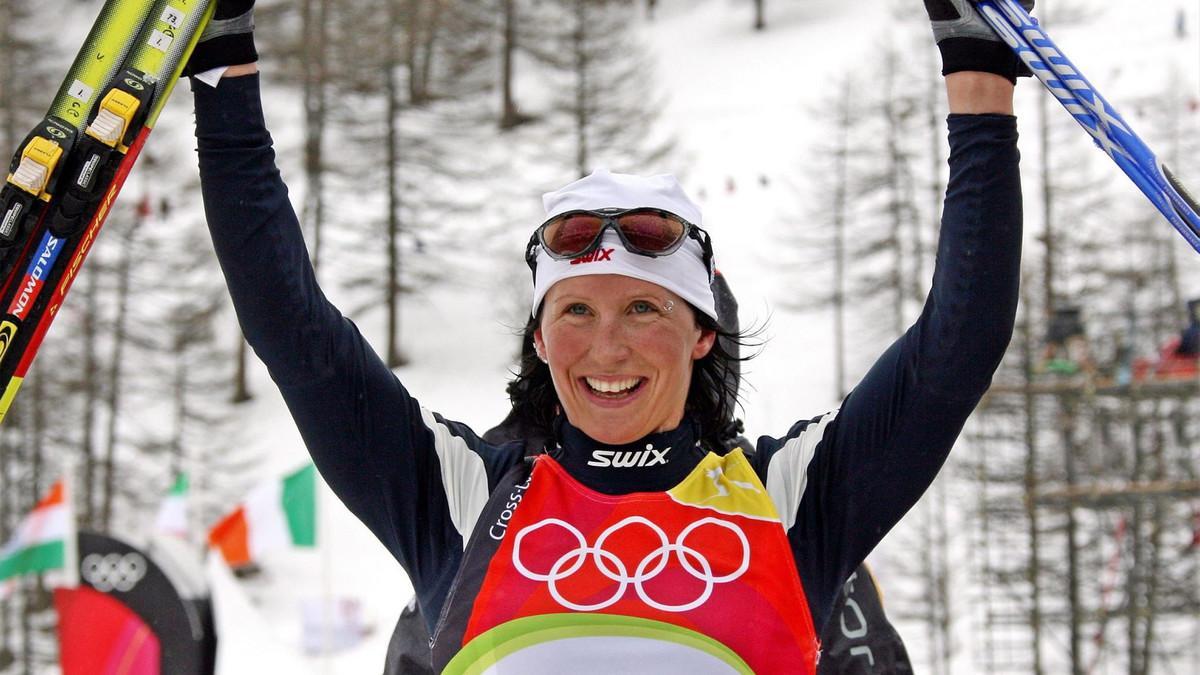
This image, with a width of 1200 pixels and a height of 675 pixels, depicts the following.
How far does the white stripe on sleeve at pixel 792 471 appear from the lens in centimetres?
266

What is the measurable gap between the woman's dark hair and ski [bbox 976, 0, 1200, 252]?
2.48 ft

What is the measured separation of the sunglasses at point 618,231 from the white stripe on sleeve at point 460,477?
1.26 feet

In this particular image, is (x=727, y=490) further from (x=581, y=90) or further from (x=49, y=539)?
(x=581, y=90)

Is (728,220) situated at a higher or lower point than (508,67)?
lower

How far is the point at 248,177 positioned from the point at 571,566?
842mm

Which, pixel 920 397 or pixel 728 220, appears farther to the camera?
pixel 728 220

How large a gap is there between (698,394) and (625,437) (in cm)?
31

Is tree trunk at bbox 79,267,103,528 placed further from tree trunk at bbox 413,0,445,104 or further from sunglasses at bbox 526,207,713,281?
sunglasses at bbox 526,207,713,281

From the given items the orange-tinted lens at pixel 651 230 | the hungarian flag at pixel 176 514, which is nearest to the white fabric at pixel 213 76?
the orange-tinted lens at pixel 651 230

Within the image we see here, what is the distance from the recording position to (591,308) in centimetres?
267

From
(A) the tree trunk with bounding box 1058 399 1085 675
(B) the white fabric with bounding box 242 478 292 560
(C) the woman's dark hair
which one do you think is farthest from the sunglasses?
(A) the tree trunk with bounding box 1058 399 1085 675

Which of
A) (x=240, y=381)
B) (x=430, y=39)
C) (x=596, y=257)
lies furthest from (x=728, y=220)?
(x=596, y=257)

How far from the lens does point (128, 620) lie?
499 cm

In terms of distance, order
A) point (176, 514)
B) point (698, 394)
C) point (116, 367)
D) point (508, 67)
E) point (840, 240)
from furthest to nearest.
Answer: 1. point (508, 67)
2. point (840, 240)
3. point (116, 367)
4. point (176, 514)
5. point (698, 394)
